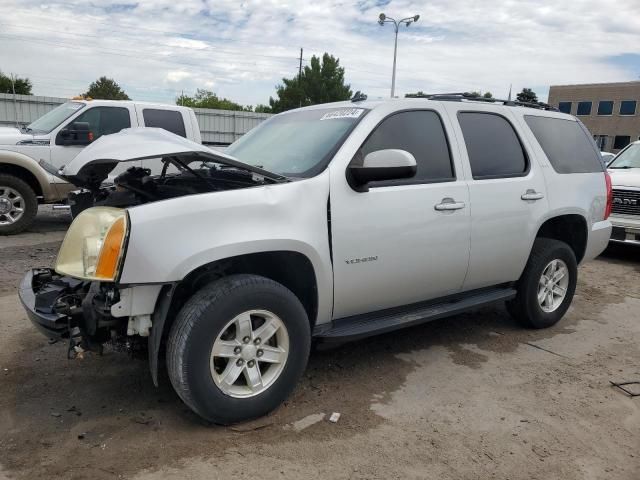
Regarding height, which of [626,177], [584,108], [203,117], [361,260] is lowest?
[361,260]

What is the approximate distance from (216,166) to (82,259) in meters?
1.14

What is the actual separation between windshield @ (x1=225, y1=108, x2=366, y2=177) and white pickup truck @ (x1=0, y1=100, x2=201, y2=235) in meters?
4.19

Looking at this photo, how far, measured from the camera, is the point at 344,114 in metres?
3.79

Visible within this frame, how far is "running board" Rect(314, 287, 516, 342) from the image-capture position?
134 inches

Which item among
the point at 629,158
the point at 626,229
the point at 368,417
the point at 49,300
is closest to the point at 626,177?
the point at 626,229

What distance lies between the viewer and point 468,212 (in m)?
3.93

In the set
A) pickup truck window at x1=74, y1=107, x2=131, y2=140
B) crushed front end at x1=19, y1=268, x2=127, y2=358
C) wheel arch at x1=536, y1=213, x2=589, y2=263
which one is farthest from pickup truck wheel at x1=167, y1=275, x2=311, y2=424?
pickup truck window at x1=74, y1=107, x2=131, y2=140

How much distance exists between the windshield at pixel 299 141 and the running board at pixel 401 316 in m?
0.98

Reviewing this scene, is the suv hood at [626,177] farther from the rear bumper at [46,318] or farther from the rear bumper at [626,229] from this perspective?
the rear bumper at [46,318]

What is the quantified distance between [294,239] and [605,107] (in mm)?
68594

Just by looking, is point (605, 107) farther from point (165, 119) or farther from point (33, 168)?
point (33, 168)

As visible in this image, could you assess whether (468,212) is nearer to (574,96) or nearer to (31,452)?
(31,452)

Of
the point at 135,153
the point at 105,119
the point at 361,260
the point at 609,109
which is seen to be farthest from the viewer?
the point at 609,109

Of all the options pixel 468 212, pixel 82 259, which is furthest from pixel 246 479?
pixel 468 212
